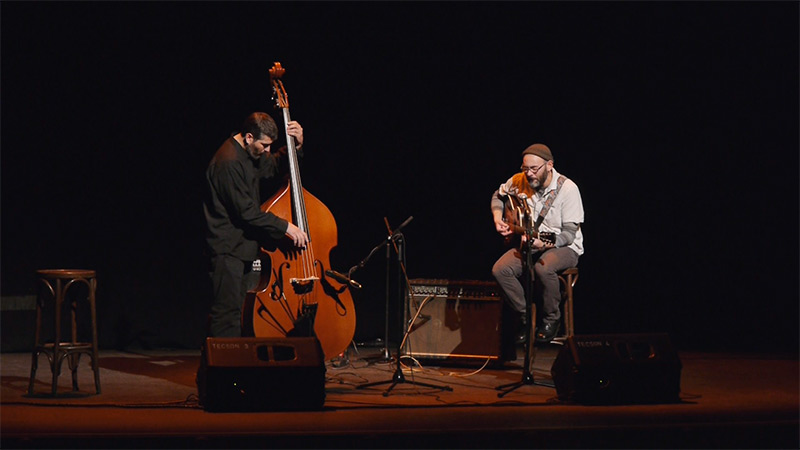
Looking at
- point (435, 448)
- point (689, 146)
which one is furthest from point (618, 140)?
point (435, 448)

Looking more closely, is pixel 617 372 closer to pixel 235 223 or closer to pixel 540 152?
pixel 540 152

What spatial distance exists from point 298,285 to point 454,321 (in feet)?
5.26

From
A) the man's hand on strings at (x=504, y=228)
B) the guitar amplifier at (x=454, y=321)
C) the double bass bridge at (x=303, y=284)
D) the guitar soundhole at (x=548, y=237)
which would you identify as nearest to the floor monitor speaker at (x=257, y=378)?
the double bass bridge at (x=303, y=284)

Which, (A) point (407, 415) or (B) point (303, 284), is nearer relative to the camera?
(A) point (407, 415)

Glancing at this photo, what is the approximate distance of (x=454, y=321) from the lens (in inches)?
251

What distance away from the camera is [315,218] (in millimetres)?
5199

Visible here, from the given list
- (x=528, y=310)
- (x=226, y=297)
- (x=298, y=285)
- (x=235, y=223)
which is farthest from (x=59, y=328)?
(x=528, y=310)

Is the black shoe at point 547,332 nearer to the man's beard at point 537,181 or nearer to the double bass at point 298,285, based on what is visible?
the man's beard at point 537,181

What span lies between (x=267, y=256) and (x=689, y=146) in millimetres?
3954

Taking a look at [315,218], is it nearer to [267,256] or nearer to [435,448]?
[267,256]

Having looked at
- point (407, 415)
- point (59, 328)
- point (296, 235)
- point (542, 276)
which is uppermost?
point (296, 235)

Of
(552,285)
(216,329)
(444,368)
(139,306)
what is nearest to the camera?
(216,329)

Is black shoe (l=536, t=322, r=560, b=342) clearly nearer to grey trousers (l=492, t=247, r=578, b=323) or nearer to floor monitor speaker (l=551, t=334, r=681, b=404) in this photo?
grey trousers (l=492, t=247, r=578, b=323)

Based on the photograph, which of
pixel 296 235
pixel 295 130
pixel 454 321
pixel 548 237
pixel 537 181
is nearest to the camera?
pixel 296 235
